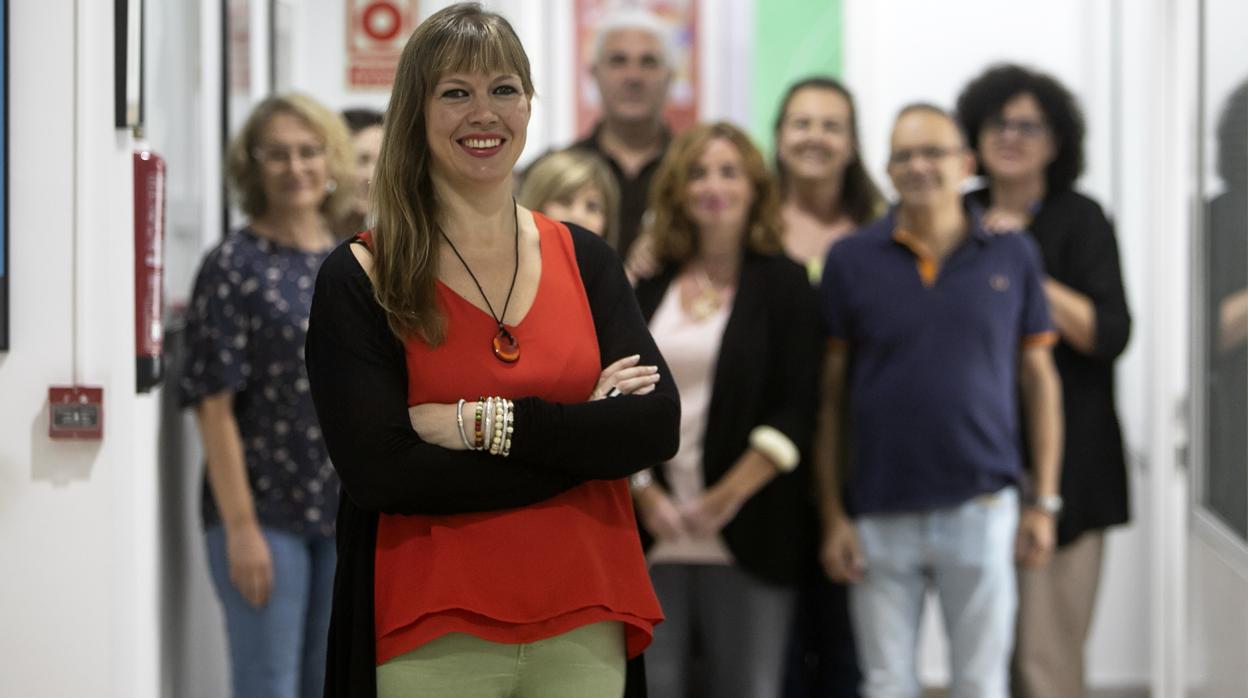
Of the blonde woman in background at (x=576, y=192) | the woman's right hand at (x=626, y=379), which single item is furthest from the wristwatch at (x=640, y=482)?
the woman's right hand at (x=626, y=379)

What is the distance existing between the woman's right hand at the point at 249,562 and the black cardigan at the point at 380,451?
1.25m

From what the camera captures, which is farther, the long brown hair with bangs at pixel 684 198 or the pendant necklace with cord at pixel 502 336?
the long brown hair with bangs at pixel 684 198

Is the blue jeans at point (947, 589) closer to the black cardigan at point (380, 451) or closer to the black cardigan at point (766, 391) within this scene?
the black cardigan at point (766, 391)

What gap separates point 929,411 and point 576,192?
0.89 m

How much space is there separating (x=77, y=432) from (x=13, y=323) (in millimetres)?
226

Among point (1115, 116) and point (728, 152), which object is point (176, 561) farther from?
point (1115, 116)

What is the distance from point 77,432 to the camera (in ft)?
8.56

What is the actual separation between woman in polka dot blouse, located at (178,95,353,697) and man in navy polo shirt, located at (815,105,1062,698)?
3.70ft

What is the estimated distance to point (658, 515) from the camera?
3.03 meters

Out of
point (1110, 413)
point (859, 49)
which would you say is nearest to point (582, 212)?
point (1110, 413)

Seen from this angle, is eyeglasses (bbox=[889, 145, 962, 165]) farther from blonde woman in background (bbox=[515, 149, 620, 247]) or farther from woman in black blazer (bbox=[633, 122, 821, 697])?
blonde woman in background (bbox=[515, 149, 620, 247])

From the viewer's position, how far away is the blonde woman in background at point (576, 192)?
124 inches

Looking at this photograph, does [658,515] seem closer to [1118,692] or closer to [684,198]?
[684,198]

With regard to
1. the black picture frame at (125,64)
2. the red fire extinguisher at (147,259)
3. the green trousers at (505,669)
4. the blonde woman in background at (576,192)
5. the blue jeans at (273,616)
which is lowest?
the blue jeans at (273,616)
